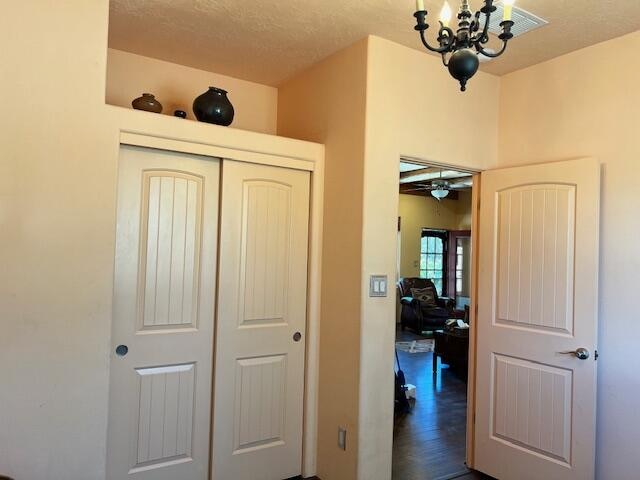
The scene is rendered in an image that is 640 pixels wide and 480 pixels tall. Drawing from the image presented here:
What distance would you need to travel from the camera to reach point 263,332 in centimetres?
273

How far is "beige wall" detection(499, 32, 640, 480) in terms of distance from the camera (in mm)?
2369

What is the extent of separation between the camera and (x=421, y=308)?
27.0 ft

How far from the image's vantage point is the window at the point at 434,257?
9320mm

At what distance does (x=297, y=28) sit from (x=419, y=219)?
709 cm

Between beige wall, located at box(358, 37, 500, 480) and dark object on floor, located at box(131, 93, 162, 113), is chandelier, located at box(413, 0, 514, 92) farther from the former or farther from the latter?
dark object on floor, located at box(131, 93, 162, 113)

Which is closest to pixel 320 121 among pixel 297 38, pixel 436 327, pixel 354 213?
pixel 297 38

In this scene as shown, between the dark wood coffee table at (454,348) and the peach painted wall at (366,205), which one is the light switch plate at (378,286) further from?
the dark wood coffee table at (454,348)

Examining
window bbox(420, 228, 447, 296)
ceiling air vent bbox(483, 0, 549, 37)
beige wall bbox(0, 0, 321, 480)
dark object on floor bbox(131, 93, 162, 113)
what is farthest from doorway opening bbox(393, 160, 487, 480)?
beige wall bbox(0, 0, 321, 480)

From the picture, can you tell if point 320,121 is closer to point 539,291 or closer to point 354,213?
point 354,213

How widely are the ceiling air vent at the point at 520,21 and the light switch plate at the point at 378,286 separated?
1.45 meters

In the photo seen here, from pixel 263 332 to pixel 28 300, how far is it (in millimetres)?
1252

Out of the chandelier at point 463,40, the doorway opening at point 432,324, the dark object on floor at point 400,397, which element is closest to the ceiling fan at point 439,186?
the doorway opening at point 432,324

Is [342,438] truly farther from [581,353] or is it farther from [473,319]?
[581,353]

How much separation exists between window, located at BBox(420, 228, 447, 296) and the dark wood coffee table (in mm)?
3872
